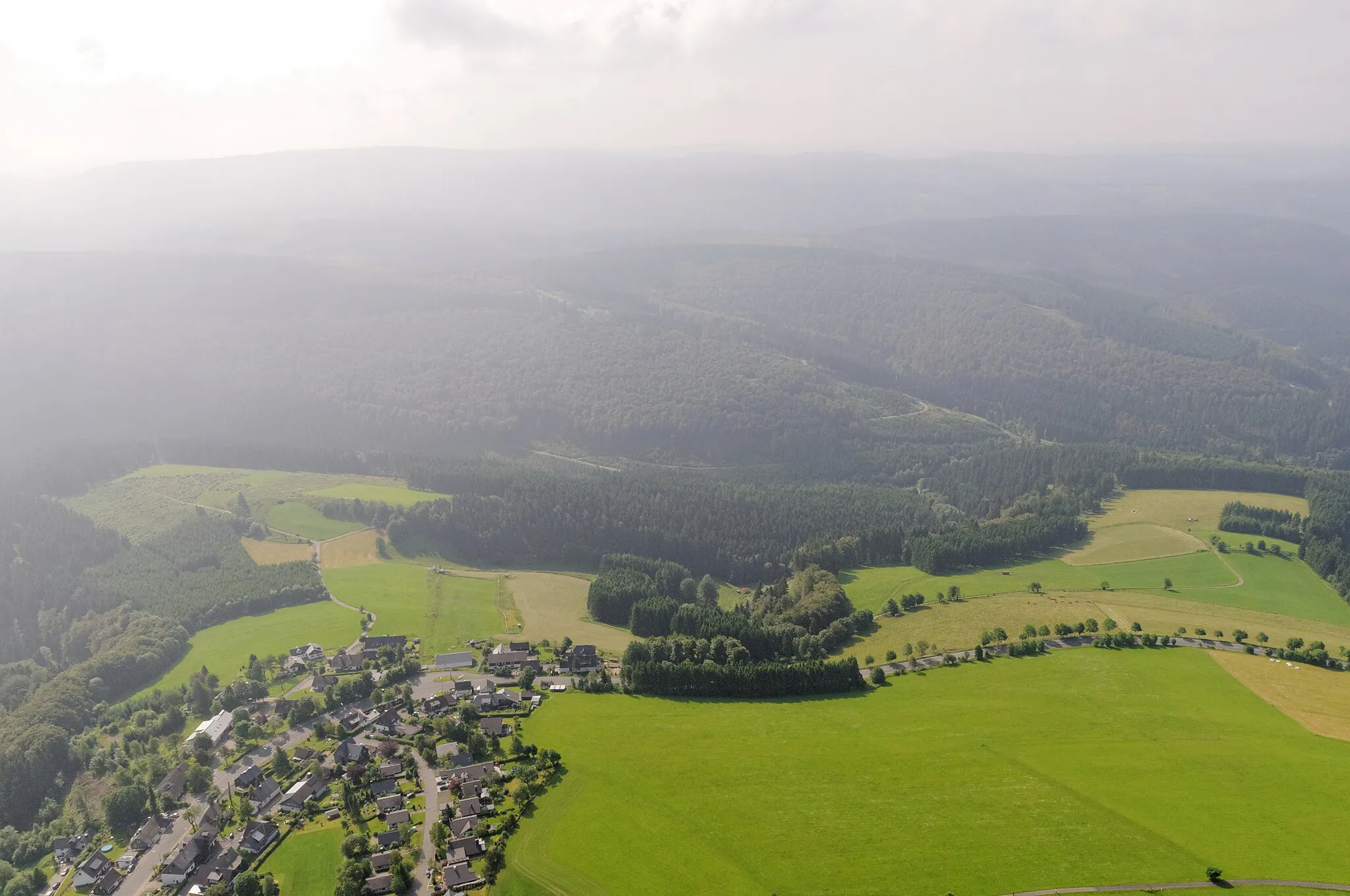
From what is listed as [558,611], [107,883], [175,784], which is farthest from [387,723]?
[558,611]

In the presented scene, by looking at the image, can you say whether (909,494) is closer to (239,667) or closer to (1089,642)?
(1089,642)

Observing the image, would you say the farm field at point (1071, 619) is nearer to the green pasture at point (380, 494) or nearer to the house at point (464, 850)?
the house at point (464, 850)

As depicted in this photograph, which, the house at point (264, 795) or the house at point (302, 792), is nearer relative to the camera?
the house at point (302, 792)

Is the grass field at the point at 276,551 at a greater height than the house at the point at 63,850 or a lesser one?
→ greater

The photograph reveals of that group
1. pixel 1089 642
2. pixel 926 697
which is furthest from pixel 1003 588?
pixel 926 697

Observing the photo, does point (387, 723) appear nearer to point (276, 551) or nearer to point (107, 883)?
point (107, 883)

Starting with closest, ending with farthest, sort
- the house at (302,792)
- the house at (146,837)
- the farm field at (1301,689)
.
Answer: the house at (146,837) → the house at (302,792) → the farm field at (1301,689)

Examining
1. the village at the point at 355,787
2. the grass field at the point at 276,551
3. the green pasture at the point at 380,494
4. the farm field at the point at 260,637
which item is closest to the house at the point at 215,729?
the village at the point at 355,787
